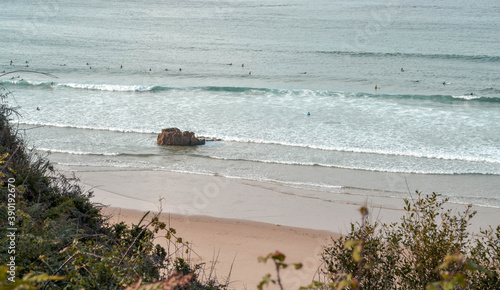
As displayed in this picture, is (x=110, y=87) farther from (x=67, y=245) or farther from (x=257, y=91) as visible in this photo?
(x=67, y=245)

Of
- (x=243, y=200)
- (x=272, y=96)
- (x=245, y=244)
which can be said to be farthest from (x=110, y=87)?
(x=245, y=244)

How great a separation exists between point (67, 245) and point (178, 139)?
41.7ft

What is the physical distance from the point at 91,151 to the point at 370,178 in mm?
9876

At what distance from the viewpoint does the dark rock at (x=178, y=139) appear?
18.1 meters

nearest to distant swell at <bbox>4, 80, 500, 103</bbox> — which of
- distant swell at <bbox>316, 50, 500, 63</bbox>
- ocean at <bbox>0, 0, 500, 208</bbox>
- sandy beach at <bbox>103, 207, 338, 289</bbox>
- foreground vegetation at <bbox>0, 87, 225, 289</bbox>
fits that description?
ocean at <bbox>0, 0, 500, 208</bbox>

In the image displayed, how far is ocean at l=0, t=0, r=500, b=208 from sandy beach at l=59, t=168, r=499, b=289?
933 mm

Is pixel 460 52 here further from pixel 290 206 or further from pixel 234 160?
pixel 290 206

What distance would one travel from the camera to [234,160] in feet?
55.6

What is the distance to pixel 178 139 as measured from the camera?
18125 mm

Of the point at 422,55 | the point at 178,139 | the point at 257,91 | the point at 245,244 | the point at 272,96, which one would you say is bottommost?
the point at 245,244

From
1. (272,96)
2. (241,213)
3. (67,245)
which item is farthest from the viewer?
(272,96)

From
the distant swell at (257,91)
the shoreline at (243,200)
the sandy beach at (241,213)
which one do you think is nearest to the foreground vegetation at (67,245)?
the sandy beach at (241,213)

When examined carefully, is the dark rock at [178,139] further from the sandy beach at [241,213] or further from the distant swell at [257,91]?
the distant swell at [257,91]

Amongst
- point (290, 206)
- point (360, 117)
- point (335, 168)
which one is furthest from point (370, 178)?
point (360, 117)
